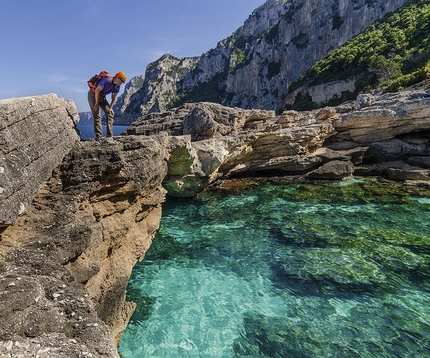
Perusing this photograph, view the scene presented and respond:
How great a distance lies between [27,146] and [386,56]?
2571 inches

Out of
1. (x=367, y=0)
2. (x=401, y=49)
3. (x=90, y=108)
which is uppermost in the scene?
(x=367, y=0)

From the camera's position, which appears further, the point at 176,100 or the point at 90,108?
the point at 176,100

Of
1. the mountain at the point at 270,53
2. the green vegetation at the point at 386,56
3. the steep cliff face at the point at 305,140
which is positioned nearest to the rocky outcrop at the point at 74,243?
the steep cliff face at the point at 305,140

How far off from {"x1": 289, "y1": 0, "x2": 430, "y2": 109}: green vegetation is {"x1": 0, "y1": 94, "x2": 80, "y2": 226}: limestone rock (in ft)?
117

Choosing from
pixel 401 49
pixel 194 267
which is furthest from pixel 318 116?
pixel 401 49

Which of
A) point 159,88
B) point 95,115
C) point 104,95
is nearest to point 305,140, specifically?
point 104,95

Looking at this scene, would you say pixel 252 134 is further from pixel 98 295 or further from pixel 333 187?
pixel 98 295

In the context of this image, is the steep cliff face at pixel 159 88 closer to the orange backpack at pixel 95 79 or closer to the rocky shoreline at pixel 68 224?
the orange backpack at pixel 95 79

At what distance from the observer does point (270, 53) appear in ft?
362

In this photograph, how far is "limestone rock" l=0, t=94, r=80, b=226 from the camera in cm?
370

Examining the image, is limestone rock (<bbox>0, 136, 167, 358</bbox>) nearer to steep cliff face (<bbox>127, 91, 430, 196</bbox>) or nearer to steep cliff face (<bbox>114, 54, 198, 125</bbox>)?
steep cliff face (<bbox>127, 91, 430, 196</bbox>)

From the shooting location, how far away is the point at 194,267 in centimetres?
916

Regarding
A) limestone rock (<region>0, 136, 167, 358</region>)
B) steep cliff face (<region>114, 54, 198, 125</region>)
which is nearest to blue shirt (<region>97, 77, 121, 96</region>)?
limestone rock (<region>0, 136, 167, 358</region>)

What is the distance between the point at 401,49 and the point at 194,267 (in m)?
60.8
